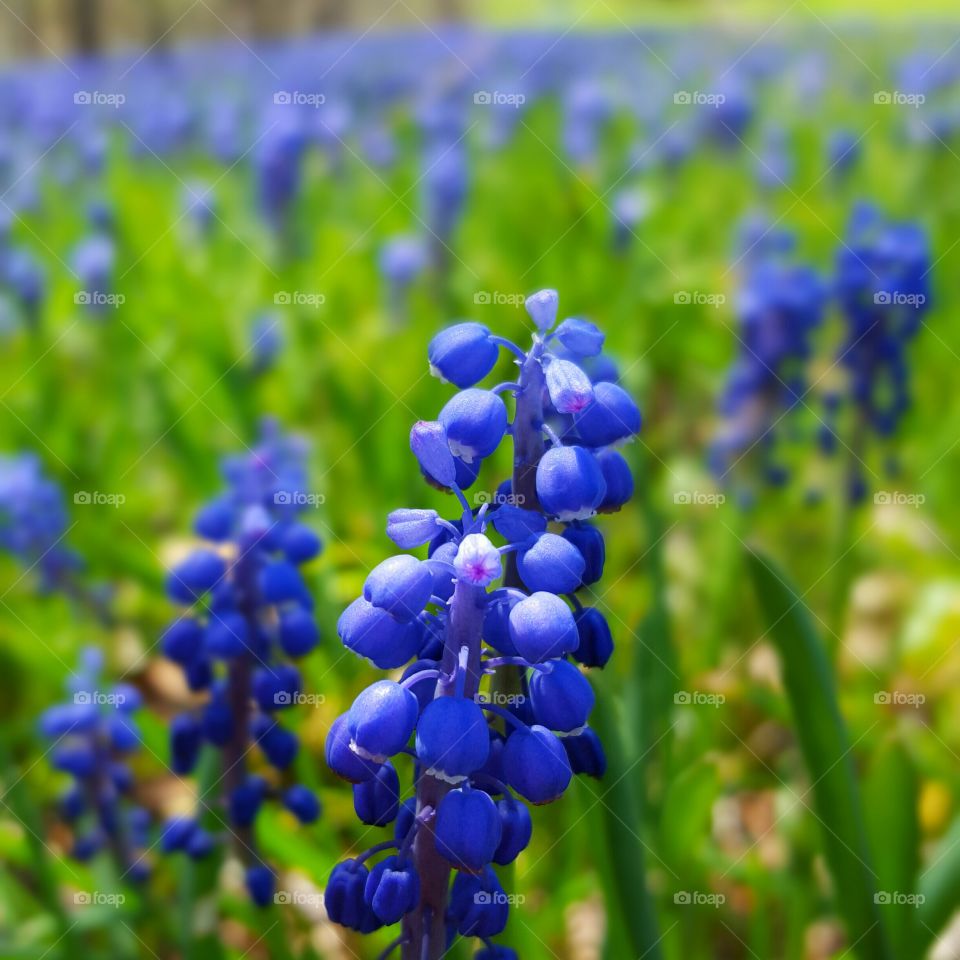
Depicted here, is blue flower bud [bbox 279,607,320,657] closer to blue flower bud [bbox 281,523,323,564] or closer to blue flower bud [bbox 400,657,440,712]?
blue flower bud [bbox 281,523,323,564]

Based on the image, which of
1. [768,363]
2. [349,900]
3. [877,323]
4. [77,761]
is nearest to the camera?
[349,900]

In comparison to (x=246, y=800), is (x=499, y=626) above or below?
above

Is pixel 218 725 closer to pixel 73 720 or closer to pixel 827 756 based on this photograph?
pixel 73 720

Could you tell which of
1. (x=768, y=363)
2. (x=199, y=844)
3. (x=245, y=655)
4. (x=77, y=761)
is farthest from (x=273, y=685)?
(x=768, y=363)

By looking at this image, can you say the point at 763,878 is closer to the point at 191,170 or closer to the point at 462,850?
the point at 462,850

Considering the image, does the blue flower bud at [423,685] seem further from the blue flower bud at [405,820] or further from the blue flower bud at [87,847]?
the blue flower bud at [87,847]

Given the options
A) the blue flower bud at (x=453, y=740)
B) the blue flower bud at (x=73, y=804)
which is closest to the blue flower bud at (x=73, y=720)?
the blue flower bud at (x=73, y=804)

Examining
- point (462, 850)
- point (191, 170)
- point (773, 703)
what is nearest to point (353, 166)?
point (191, 170)
